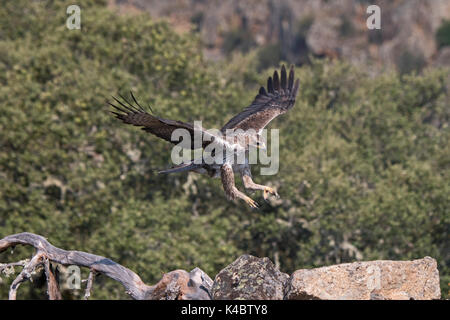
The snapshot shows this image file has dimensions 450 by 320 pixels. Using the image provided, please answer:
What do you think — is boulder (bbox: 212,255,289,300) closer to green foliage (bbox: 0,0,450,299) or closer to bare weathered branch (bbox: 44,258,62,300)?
bare weathered branch (bbox: 44,258,62,300)

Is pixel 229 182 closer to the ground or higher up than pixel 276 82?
closer to the ground

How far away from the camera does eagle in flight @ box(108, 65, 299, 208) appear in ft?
35.3

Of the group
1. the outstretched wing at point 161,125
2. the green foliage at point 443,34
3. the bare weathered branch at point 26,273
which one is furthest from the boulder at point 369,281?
the green foliage at point 443,34

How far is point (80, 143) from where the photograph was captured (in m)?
25.2

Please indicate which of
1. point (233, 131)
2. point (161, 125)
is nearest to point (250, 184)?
point (233, 131)

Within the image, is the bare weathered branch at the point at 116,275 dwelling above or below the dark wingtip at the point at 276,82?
below

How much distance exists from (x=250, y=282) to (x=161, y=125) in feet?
9.45

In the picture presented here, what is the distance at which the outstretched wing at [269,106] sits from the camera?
13.4 meters

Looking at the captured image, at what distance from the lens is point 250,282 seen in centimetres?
1027

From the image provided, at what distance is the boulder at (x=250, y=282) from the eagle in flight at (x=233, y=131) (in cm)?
147

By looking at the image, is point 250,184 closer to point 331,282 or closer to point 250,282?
point 250,282

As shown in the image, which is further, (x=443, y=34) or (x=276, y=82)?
(x=443, y=34)

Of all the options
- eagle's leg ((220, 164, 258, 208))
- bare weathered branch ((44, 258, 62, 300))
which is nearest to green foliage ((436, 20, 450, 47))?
eagle's leg ((220, 164, 258, 208))

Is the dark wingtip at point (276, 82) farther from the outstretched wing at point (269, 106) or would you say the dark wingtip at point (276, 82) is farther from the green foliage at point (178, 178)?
the green foliage at point (178, 178)
